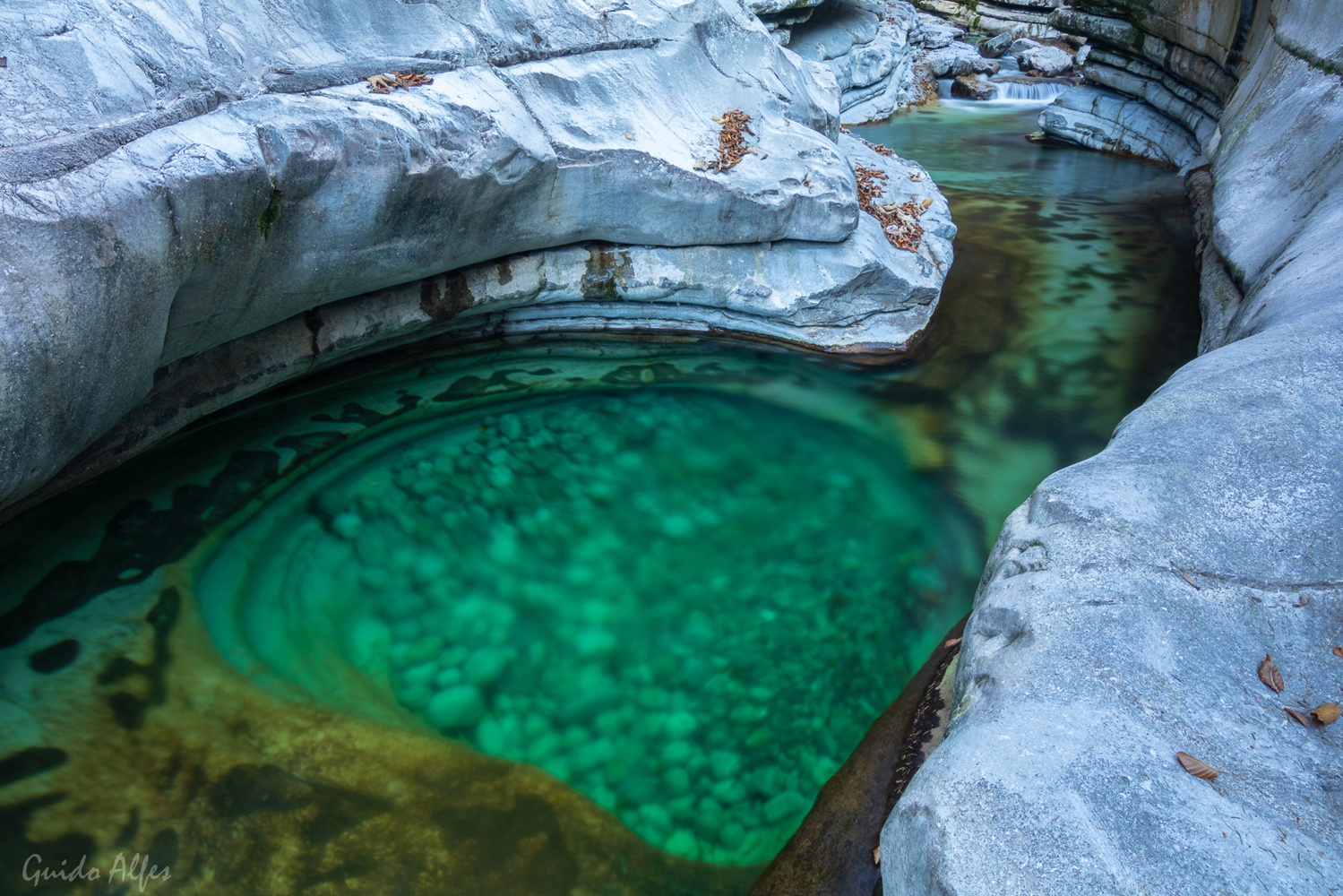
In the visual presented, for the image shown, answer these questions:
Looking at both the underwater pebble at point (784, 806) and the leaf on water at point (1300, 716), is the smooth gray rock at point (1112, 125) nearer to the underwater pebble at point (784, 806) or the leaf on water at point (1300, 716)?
the leaf on water at point (1300, 716)

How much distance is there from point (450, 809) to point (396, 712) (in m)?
0.55

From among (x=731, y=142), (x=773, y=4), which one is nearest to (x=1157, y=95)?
(x=773, y=4)

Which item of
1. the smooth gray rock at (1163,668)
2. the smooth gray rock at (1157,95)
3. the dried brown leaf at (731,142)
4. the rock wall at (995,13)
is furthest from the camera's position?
the rock wall at (995,13)

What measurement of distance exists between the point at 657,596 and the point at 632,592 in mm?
122

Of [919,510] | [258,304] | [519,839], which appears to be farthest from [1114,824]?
[258,304]

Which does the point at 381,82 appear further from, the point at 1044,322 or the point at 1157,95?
the point at 1157,95

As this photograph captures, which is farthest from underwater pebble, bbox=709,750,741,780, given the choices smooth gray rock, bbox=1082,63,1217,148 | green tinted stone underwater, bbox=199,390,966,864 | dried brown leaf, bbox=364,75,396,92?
smooth gray rock, bbox=1082,63,1217,148

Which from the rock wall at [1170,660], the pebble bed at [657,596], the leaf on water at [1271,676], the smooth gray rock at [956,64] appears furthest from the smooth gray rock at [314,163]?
the smooth gray rock at [956,64]

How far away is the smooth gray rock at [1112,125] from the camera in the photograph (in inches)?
450

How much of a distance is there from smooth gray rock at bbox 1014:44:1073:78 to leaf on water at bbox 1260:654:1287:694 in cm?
1765

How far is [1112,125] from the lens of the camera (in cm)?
1209

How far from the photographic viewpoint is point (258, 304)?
391 cm

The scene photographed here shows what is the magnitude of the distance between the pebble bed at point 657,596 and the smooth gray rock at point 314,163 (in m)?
1.20

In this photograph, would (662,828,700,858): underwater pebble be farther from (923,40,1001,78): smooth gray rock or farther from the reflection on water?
(923,40,1001,78): smooth gray rock
